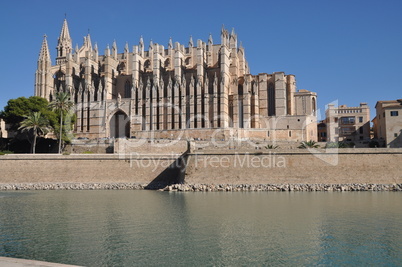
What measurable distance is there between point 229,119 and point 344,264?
1395 inches

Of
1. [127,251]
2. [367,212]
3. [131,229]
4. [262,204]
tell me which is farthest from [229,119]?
[127,251]

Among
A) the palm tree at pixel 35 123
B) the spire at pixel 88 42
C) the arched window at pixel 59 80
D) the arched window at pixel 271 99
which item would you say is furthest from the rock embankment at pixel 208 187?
the spire at pixel 88 42

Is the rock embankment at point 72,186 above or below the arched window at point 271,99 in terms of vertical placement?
below

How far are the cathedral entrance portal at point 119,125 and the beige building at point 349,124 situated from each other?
2857 cm

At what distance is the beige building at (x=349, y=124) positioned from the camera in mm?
52156

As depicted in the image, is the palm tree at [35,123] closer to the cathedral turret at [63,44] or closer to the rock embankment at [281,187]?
the rock embankment at [281,187]

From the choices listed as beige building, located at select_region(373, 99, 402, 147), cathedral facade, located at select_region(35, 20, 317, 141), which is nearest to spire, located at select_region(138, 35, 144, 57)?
cathedral facade, located at select_region(35, 20, 317, 141)

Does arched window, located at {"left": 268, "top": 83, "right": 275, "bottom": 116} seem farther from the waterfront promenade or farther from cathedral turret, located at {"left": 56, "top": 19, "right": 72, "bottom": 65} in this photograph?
cathedral turret, located at {"left": 56, "top": 19, "right": 72, "bottom": 65}

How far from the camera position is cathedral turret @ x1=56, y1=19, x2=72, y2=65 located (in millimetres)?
68312

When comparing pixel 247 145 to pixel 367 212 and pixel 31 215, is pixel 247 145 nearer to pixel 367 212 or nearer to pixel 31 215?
pixel 367 212

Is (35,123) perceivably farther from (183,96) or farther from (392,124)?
(392,124)

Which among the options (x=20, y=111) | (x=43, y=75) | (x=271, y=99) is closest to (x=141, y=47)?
(x=43, y=75)

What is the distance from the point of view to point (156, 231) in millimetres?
13734

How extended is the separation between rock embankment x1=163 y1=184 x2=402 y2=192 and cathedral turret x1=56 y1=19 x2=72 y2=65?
5019 centimetres
